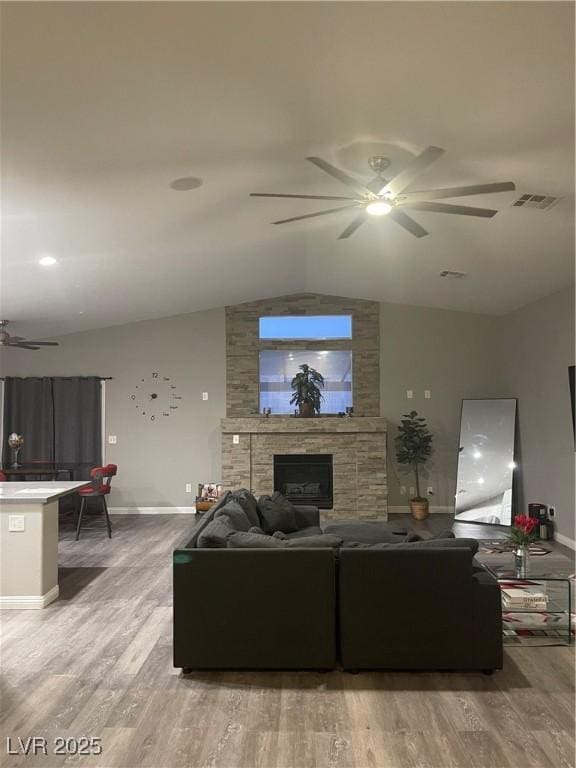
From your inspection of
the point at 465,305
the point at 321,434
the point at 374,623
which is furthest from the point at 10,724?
the point at 465,305

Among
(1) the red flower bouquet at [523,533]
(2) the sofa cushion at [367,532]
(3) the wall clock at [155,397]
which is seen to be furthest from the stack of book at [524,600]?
(3) the wall clock at [155,397]

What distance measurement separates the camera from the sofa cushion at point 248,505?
5.09m

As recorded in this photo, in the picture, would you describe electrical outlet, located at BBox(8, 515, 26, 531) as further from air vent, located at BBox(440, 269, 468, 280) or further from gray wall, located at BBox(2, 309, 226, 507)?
air vent, located at BBox(440, 269, 468, 280)

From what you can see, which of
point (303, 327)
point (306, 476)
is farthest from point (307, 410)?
point (303, 327)

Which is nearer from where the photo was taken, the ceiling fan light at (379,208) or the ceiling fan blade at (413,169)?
the ceiling fan blade at (413,169)

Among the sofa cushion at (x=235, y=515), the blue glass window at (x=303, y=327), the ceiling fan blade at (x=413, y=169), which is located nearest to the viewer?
the ceiling fan blade at (x=413, y=169)

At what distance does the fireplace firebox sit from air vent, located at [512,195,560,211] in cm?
468

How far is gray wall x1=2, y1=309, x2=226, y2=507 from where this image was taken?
8.82m

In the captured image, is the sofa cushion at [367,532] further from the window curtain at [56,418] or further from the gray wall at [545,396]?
the window curtain at [56,418]

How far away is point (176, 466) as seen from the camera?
8.82 m

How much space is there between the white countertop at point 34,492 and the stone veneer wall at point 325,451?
3218 millimetres

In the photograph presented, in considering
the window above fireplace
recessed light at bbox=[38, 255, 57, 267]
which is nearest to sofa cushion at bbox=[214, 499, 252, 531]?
recessed light at bbox=[38, 255, 57, 267]

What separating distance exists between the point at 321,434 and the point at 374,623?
505 cm

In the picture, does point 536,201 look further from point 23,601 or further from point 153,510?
point 153,510
